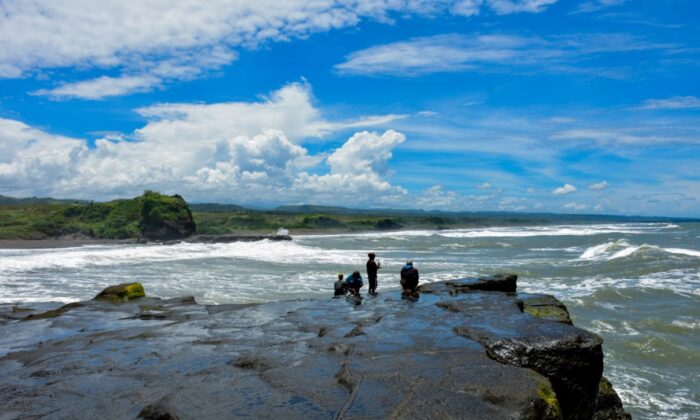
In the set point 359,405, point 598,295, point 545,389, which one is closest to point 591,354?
point 545,389

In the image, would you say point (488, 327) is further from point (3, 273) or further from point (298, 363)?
point (3, 273)

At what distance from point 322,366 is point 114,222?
273 ft

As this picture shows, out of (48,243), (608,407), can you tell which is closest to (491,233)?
(48,243)

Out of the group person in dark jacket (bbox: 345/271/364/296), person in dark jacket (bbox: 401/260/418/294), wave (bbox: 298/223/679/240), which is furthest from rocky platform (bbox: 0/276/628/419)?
wave (bbox: 298/223/679/240)

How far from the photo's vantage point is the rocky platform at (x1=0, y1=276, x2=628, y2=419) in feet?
16.8

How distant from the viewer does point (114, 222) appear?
7975 centimetres

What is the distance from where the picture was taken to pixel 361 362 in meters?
6.79

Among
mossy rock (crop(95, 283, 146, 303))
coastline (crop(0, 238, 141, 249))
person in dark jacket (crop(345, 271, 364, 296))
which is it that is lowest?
coastline (crop(0, 238, 141, 249))

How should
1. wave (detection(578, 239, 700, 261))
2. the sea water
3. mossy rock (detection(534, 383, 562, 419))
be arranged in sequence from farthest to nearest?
wave (detection(578, 239, 700, 261)), the sea water, mossy rock (detection(534, 383, 562, 419))

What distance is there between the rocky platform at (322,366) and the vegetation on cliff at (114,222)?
66702 millimetres

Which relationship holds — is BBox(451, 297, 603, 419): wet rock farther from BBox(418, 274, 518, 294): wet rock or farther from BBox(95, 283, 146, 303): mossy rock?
BBox(95, 283, 146, 303): mossy rock

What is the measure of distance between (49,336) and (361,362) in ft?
28.5

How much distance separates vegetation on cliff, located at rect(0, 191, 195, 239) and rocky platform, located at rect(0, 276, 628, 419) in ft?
219

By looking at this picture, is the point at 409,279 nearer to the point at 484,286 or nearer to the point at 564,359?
the point at 484,286
